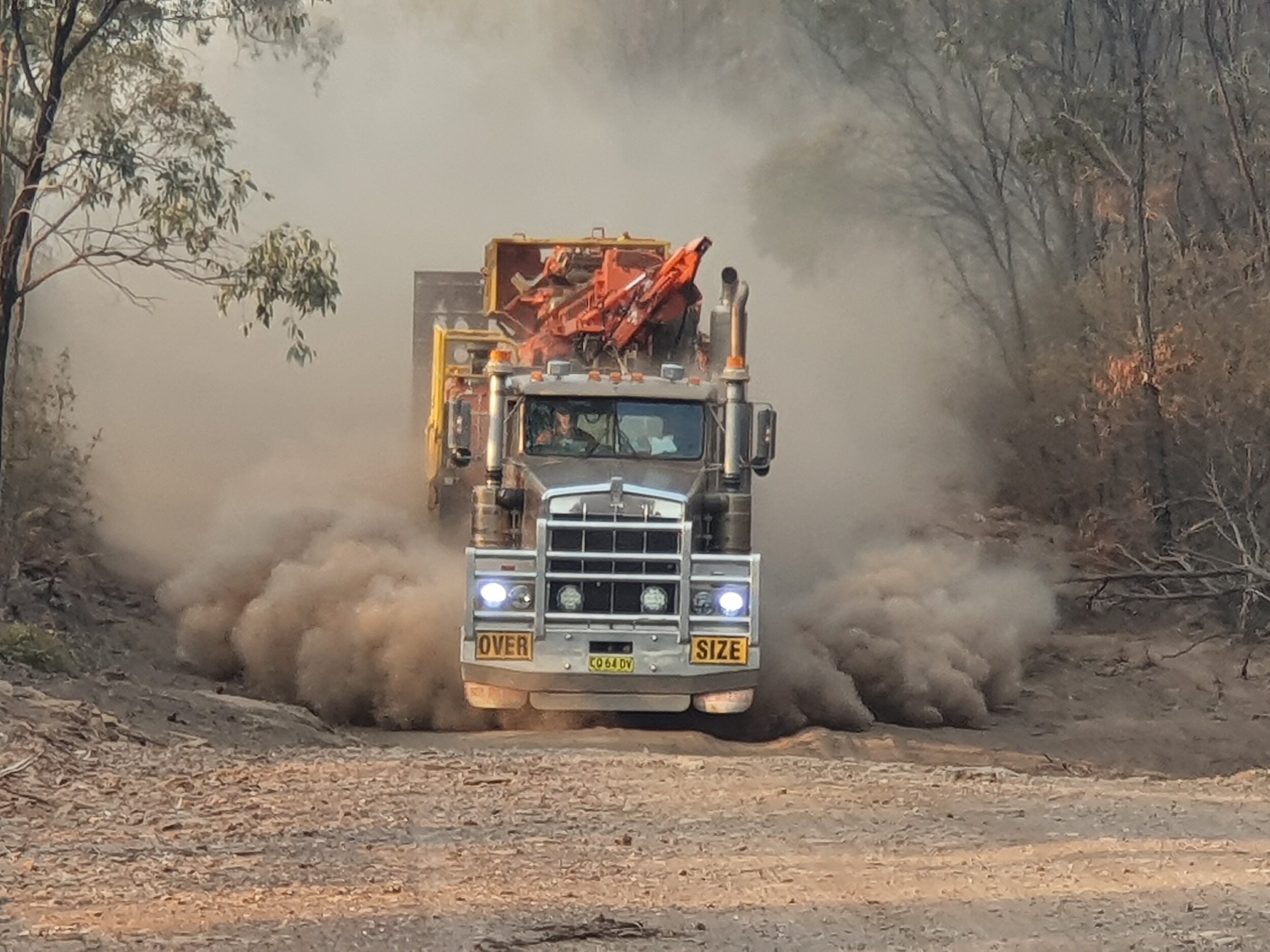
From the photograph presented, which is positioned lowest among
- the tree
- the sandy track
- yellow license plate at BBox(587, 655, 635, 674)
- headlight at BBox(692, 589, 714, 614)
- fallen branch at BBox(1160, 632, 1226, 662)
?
the sandy track

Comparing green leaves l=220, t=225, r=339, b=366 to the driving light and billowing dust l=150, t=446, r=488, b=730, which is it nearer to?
billowing dust l=150, t=446, r=488, b=730

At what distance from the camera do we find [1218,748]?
61.3 feet

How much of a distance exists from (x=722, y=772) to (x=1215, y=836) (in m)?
3.53

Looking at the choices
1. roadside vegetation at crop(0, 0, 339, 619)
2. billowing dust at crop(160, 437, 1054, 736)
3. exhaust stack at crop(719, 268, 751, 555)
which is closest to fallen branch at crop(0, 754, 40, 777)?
billowing dust at crop(160, 437, 1054, 736)

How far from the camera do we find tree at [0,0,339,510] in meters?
19.0

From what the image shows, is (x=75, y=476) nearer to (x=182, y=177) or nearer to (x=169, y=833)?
(x=182, y=177)

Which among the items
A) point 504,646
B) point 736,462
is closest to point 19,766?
point 504,646

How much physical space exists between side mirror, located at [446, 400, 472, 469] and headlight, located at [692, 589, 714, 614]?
7.73 feet

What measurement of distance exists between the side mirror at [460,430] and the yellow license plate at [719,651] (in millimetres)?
2569

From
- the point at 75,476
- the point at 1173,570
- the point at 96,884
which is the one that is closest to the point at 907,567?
the point at 1173,570

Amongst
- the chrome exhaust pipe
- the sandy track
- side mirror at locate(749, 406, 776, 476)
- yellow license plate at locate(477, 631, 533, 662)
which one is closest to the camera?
the sandy track

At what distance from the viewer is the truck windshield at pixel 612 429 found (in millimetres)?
15969

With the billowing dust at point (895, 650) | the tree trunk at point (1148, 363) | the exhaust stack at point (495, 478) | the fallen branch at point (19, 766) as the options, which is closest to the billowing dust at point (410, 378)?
the billowing dust at point (895, 650)

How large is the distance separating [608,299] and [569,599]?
3.95 metres
